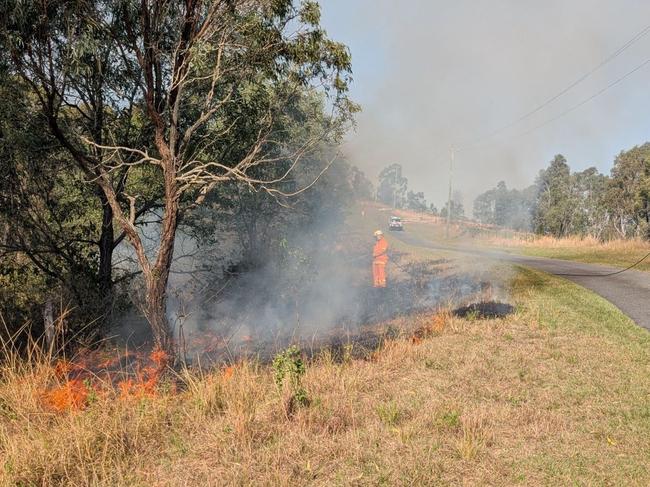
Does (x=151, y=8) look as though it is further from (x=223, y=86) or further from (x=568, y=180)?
(x=568, y=180)

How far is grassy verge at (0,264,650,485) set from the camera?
363 centimetres

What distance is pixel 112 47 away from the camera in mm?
8180

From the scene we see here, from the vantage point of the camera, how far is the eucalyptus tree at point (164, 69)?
697cm

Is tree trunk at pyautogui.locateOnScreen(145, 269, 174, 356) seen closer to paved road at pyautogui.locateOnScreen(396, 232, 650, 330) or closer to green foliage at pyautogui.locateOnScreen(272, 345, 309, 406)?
green foliage at pyautogui.locateOnScreen(272, 345, 309, 406)

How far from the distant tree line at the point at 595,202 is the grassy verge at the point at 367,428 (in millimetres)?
27075

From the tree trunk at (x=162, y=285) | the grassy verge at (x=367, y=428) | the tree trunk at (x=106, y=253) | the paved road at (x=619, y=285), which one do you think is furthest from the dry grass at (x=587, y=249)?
the tree trunk at (x=106, y=253)

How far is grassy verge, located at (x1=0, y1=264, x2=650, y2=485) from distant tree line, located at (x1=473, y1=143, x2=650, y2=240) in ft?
88.8

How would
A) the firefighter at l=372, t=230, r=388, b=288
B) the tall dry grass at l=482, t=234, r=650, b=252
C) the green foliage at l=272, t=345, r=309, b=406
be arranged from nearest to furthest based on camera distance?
the green foliage at l=272, t=345, r=309, b=406
the firefighter at l=372, t=230, r=388, b=288
the tall dry grass at l=482, t=234, r=650, b=252

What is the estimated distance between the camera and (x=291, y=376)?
5.15 m

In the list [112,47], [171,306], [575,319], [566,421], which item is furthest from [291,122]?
[566,421]

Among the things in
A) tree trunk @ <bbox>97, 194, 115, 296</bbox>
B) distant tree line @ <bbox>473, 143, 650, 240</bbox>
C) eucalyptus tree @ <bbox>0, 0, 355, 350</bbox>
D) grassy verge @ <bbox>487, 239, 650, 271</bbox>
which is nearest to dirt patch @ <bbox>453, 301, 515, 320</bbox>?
eucalyptus tree @ <bbox>0, 0, 355, 350</bbox>

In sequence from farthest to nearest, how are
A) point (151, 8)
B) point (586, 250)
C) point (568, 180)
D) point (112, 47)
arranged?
point (568, 180) < point (586, 250) < point (112, 47) < point (151, 8)

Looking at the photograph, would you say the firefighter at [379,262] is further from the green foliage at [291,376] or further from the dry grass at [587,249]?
the dry grass at [587,249]

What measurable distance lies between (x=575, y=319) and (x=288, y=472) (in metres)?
Answer: 7.22
